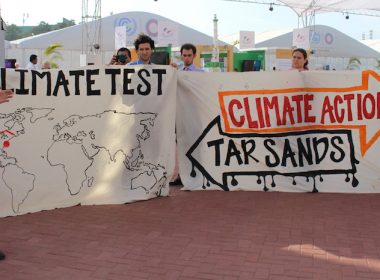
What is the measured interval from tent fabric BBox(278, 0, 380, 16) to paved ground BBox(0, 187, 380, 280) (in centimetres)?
1588

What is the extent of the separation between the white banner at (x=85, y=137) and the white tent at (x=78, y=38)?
684 inches

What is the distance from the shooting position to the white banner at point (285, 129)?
6.37 m

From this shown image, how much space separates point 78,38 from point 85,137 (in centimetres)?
2058

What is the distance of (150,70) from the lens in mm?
6039

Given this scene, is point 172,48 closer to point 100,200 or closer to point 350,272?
point 100,200

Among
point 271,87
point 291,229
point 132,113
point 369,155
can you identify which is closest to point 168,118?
point 132,113

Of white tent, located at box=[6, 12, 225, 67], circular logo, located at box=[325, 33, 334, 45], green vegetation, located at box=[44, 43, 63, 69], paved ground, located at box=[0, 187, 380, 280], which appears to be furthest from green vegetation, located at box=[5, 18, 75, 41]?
paved ground, located at box=[0, 187, 380, 280]

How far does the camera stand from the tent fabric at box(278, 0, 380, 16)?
20078mm

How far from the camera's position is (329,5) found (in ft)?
68.9

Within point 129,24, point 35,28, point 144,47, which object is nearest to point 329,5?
point 129,24

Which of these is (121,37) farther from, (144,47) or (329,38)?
(329,38)

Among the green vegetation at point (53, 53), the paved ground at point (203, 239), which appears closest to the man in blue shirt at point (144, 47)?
the paved ground at point (203, 239)

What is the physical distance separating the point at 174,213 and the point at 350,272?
221 centimetres

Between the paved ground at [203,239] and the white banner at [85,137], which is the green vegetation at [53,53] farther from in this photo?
the paved ground at [203,239]
